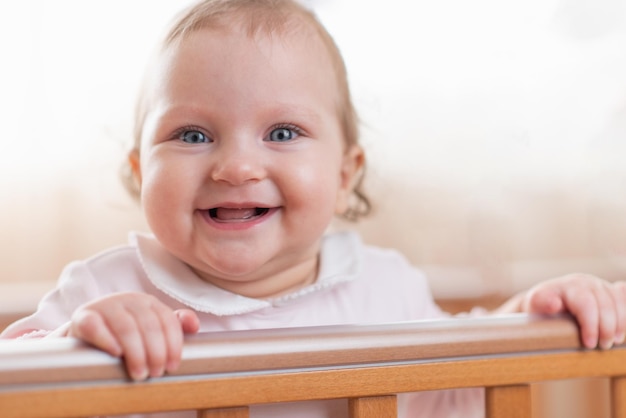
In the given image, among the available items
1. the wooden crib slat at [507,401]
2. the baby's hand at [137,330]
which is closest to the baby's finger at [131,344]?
the baby's hand at [137,330]

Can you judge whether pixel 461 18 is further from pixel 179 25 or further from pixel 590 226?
pixel 179 25

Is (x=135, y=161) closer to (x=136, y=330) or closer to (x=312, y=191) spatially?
(x=312, y=191)

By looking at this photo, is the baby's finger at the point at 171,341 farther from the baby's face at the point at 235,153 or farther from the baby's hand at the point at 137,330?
the baby's face at the point at 235,153

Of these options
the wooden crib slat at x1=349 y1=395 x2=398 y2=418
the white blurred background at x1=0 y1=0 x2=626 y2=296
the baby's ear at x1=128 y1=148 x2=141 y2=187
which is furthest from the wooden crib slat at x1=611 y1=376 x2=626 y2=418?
the white blurred background at x1=0 y1=0 x2=626 y2=296

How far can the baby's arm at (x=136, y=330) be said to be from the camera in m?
0.62

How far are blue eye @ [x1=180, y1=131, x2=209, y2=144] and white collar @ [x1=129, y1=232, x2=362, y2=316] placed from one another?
15 cm

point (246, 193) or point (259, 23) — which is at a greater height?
point (259, 23)

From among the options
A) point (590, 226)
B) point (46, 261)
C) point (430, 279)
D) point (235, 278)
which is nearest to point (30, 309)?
point (46, 261)

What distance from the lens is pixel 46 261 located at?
1435mm

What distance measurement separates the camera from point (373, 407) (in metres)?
0.70

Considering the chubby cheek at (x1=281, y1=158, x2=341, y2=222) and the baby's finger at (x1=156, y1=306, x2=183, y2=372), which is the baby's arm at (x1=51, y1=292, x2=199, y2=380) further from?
the chubby cheek at (x1=281, y1=158, x2=341, y2=222)

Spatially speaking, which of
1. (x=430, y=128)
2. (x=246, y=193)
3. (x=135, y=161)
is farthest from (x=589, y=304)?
(x=430, y=128)

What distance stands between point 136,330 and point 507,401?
0.32m

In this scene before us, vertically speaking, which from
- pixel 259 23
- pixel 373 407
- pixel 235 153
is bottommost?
pixel 373 407
